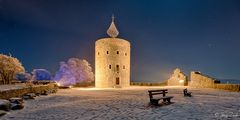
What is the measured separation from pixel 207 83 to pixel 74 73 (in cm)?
2625

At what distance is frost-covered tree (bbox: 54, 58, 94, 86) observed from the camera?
4237 cm

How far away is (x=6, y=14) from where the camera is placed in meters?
55.8

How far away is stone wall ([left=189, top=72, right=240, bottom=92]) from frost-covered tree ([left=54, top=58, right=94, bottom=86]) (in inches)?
865

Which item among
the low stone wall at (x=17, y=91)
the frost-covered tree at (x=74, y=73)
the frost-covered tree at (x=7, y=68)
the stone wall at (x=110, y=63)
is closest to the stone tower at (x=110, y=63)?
the stone wall at (x=110, y=63)

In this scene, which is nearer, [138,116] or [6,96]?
[138,116]

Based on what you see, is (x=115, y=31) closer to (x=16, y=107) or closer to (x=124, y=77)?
(x=124, y=77)

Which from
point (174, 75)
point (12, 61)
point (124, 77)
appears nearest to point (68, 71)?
point (12, 61)

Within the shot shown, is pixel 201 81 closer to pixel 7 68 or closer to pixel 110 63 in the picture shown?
pixel 110 63

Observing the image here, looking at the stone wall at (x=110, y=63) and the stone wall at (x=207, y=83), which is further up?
the stone wall at (x=110, y=63)

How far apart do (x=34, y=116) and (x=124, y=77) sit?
80.9 ft

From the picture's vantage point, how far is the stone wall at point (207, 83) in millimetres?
22305

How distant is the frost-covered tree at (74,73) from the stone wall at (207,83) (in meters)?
22.0

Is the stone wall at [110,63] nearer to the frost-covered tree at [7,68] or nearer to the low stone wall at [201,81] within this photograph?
the low stone wall at [201,81]

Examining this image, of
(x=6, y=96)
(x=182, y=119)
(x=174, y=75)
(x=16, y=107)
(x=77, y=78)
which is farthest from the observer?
(x=77, y=78)
